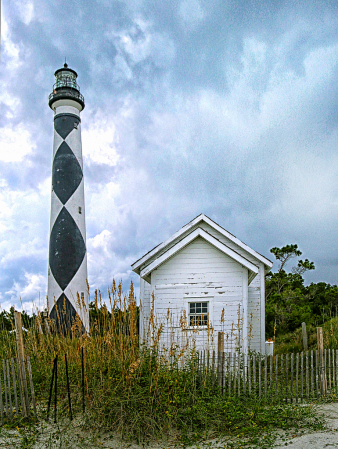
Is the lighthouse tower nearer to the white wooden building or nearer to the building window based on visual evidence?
the white wooden building

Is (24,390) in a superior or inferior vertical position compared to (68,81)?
inferior

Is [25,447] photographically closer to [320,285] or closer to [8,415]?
[8,415]

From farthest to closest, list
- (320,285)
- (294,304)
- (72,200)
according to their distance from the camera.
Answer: (320,285) → (294,304) → (72,200)

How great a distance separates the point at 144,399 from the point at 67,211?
8806mm

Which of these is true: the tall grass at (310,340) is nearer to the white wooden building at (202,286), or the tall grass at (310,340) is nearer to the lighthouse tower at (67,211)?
the white wooden building at (202,286)

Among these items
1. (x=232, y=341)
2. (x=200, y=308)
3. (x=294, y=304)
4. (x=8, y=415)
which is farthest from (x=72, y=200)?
(x=294, y=304)

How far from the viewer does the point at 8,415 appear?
645cm

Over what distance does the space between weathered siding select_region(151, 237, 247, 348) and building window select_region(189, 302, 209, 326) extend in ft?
0.44

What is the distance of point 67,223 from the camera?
528 inches

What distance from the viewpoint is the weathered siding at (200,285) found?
32.3ft

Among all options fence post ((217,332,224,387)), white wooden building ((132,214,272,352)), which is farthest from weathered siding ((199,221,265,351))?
fence post ((217,332,224,387))

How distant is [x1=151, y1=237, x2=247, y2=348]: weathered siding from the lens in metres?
9.85

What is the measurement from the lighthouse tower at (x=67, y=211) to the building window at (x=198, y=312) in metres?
4.13

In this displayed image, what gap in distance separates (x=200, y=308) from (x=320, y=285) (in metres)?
16.5
